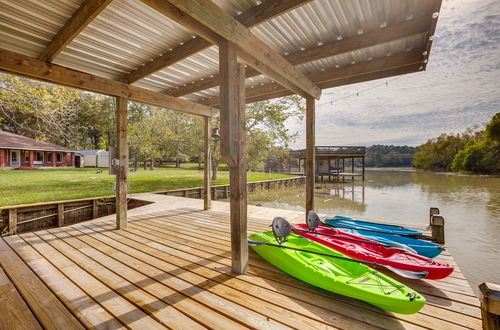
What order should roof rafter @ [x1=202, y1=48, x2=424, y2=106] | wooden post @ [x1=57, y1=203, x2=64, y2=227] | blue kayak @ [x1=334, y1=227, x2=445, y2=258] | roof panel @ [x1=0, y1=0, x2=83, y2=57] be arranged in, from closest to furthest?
1. roof panel @ [x1=0, y1=0, x2=83, y2=57]
2. blue kayak @ [x1=334, y1=227, x2=445, y2=258]
3. roof rafter @ [x1=202, y1=48, x2=424, y2=106]
4. wooden post @ [x1=57, y1=203, x2=64, y2=227]

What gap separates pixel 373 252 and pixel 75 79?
16.9 feet

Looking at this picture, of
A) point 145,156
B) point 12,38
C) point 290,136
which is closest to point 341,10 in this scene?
point 12,38

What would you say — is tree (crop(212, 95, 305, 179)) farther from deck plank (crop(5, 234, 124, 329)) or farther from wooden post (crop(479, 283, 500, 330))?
wooden post (crop(479, 283, 500, 330))

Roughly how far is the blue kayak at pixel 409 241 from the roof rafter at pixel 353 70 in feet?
8.65

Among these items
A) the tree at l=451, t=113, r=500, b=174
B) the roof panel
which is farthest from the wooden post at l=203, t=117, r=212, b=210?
the tree at l=451, t=113, r=500, b=174

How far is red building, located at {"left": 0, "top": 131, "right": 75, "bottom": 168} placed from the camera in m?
19.2

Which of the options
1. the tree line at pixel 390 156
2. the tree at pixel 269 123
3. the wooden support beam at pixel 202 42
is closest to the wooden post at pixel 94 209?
the wooden support beam at pixel 202 42

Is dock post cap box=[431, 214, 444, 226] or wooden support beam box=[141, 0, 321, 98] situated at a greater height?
wooden support beam box=[141, 0, 321, 98]

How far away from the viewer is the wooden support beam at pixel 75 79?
118 inches

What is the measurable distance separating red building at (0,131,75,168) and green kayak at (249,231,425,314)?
25.9m

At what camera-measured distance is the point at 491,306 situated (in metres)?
1.05

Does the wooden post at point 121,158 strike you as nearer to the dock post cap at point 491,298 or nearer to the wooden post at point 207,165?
the wooden post at point 207,165

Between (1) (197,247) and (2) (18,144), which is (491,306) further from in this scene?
(2) (18,144)

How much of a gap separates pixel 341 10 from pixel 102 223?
5.82 m
